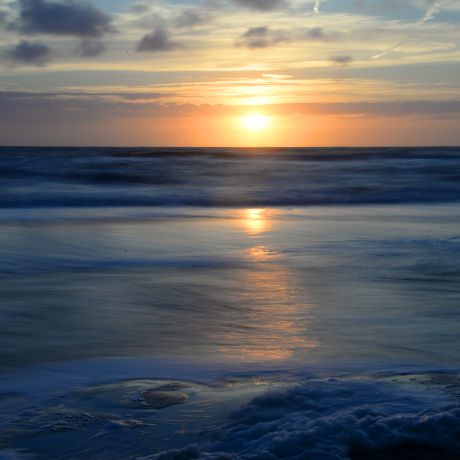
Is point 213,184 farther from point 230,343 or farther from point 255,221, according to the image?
point 230,343

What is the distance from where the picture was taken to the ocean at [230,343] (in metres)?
2.74

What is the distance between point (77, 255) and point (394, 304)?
3.74 m

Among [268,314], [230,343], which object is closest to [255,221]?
[268,314]

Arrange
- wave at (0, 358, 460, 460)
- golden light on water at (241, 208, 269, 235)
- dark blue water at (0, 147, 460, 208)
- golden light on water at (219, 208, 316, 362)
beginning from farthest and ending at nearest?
dark blue water at (0, 147, 460, 208) → golden light on water at (241, 208, 269, 235) → golden light on water at (219, 208, 316, 362) → wave at (0, 358, 460, 460)

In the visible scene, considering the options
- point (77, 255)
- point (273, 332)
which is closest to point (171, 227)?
point (77, 255)

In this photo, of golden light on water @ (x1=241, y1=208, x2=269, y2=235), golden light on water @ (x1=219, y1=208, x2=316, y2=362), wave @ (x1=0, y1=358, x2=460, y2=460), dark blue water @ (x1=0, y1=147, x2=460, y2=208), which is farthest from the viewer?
dark blue water @ (x1=0, y1=147, x2=460, y2=208)

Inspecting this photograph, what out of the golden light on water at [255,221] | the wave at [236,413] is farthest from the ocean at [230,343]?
the golden light on water at [255,221]

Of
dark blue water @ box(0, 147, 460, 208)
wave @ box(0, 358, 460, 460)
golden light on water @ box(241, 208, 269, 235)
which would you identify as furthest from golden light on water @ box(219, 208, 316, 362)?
dark blue water @ box(0, 147, 460, 208)

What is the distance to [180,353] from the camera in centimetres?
386

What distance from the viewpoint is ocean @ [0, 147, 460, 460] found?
2.74m

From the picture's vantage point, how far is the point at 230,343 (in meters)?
4.05

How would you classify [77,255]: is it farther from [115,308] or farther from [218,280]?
[115,308]

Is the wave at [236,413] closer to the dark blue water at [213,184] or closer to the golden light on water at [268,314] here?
the golden light on water at [268,314]

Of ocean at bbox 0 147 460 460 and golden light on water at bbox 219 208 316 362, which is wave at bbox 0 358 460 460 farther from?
golden light on water at bbox 219 208 316 362
